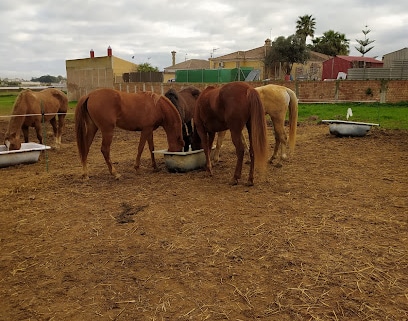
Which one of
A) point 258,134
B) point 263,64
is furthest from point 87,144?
point 263,64

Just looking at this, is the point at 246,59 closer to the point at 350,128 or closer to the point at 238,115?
the point at 350,128

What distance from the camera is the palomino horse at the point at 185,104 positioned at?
22.2 ft

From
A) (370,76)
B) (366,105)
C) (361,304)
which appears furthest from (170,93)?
(370,76)

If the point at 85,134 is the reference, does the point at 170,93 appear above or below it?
above

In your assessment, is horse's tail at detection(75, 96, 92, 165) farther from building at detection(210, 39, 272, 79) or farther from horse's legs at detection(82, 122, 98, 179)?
building at detection(210, 39, 272, 79)

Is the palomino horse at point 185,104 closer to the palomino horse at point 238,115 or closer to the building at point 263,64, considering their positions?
the palomino horse at point 238,115

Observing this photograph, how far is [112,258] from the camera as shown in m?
3.08

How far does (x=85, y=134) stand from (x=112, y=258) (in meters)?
3.28

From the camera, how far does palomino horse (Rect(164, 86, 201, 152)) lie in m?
6.78

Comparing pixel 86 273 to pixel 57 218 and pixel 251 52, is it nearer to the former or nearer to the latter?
pixel 57 218

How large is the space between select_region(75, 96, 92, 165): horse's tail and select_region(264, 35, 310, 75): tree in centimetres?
2992

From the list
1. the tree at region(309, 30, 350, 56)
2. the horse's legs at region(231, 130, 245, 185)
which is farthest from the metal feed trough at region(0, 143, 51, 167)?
the tree at region(309, 30, 350, 56)

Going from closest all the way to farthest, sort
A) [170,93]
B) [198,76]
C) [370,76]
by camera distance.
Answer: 1. [170,93]
2. [370,76]
3. [198,76]

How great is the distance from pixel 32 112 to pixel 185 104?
12.9 ft
